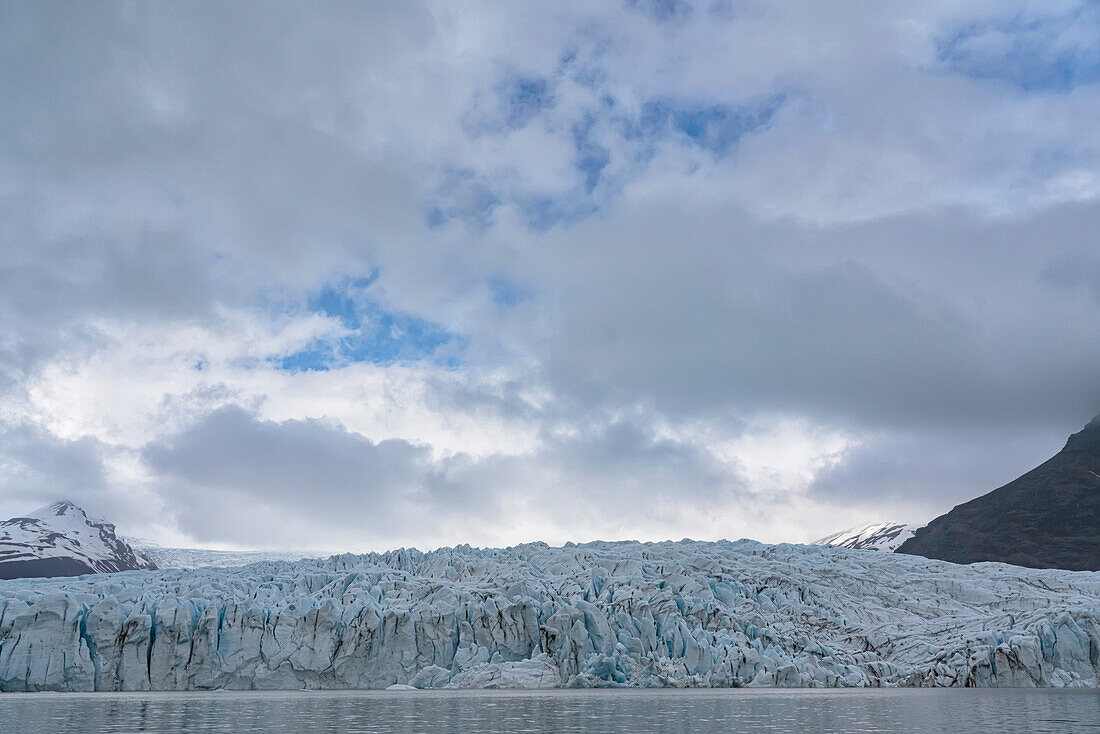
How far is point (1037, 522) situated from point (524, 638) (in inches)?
3963

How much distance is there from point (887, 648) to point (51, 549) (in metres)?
180

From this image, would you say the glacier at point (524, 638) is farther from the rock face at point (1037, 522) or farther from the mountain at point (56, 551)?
the mountain at point (56, 551)

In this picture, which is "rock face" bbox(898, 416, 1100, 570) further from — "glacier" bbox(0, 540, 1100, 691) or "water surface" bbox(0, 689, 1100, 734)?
"water surface" bbox(0, 689, 1100, 734)

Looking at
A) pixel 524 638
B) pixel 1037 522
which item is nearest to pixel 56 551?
pixel 524 638

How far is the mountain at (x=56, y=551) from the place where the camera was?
167875 millimetres

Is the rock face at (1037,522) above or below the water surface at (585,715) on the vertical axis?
above

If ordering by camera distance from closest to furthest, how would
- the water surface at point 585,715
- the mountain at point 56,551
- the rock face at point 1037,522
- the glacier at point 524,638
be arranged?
the water surface at point 585,715
the glacier at point 524,638
the rock face at point 1037,522
the mountain at point 56,551

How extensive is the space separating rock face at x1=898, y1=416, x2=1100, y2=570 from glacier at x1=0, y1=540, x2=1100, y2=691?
7674 cm

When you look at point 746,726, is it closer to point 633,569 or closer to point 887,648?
point 887,648

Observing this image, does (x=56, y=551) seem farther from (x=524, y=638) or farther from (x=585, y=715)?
(x=585, y=715)

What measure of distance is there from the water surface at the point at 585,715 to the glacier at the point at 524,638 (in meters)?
7.49

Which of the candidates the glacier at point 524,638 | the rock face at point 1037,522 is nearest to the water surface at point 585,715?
the glacier at point 524,638

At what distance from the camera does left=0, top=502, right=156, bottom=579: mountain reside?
16788 cm

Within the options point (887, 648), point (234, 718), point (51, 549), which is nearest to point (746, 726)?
point (234, 718)
